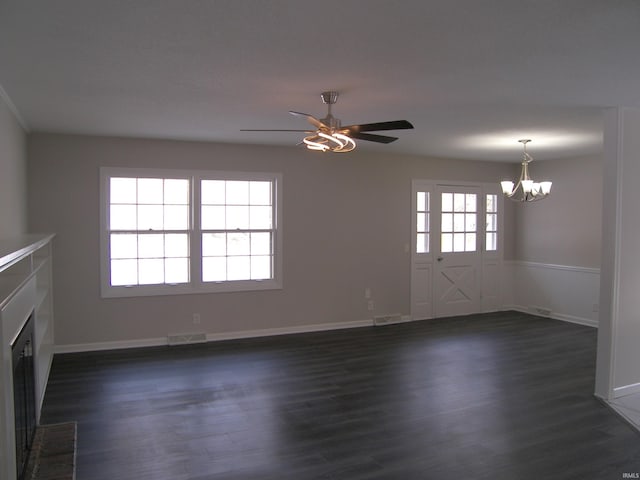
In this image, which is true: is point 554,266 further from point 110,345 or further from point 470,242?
point 110,345

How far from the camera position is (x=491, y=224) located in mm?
8016

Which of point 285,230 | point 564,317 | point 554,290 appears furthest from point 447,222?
point 285,230

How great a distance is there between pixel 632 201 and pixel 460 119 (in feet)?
5.30

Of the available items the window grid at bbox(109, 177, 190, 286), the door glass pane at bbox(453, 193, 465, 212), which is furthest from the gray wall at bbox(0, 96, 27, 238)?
the door glass pane at bbox(453, 193, 465, 212)

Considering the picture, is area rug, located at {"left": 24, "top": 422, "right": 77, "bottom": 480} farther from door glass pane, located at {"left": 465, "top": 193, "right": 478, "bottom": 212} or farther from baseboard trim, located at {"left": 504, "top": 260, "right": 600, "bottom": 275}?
baseboard trim, located at {"left": 504, "top": 260, "right": 600, "bottom": 275}

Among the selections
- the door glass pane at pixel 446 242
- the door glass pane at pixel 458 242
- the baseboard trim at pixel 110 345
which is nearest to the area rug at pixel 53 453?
the baseboard trim at pixel 110 345

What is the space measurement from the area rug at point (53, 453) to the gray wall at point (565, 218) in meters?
6.70

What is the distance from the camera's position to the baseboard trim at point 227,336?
17.9ft

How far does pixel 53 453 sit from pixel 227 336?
10.1 ft

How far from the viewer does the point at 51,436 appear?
3250mm

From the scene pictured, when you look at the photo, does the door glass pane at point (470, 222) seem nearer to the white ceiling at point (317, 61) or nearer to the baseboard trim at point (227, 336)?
the baseboard trim at point (227, 336)

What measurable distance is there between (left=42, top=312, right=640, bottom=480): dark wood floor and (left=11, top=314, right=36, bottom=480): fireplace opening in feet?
1.16

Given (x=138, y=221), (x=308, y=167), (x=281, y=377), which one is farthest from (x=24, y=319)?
(x=308, y=167)

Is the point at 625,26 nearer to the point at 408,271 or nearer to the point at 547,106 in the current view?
the point at 547,106
